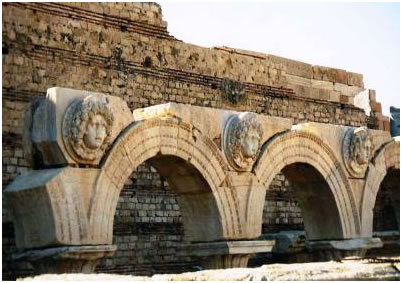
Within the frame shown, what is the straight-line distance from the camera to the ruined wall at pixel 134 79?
10906mm

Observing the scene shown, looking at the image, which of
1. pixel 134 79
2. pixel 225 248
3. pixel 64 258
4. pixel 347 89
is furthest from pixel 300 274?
pixel 347 89

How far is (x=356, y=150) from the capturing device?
38.8 ft

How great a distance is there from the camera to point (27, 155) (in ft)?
28.1

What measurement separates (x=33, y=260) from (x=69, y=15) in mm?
4662

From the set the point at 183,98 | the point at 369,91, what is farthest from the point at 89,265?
the point at 369,91

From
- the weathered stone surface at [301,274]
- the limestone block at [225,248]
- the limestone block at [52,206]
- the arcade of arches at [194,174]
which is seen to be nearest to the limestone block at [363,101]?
the arcade of arches at [194,174]

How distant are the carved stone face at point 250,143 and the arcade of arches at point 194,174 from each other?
0.01 m

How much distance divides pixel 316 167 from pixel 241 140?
1683 mm

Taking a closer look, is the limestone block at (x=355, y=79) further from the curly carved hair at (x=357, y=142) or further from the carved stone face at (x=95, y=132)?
the carved stone face at (x=95, y=132)

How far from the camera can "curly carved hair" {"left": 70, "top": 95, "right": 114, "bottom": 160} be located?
829 centimetres

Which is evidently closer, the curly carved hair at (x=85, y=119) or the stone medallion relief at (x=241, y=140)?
the curly carved hair at (x=85, y=119)

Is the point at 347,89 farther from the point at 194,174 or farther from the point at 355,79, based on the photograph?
the point at 194,174

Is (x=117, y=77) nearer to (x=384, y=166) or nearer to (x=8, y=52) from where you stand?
(x=8, y=52)

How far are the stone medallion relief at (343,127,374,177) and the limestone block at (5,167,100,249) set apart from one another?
4685mm
